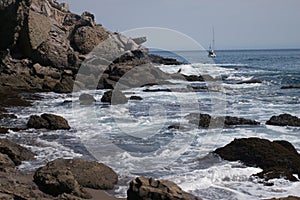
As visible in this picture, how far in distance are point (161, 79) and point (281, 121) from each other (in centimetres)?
1888

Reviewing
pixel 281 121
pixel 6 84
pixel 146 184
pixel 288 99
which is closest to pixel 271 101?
pixel 288 99

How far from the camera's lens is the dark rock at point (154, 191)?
578 centimetres

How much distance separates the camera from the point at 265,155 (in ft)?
28.5

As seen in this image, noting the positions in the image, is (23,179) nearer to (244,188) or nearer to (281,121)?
(244,188)

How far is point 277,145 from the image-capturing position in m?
9.02

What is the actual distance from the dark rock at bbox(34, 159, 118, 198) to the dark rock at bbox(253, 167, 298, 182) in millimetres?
2775

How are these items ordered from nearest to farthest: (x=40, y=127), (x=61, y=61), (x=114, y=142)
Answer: (x=114, y=142) → (x=40, y=127) → (x=61, y=61)

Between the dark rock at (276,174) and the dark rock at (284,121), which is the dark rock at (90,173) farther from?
the dark rock at (284,121)

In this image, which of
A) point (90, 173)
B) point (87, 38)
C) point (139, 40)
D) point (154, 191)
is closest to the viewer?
point (154, 191)

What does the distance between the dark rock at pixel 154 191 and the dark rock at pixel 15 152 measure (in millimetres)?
3258

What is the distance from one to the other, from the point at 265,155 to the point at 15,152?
17.2ft

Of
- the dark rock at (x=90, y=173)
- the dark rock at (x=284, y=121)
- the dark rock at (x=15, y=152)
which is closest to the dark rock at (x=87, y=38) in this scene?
the dark rock at (x=284, y=121)

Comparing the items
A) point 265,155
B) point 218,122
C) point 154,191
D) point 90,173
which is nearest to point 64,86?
point 218,122

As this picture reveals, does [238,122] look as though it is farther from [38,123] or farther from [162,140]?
[38,123]
